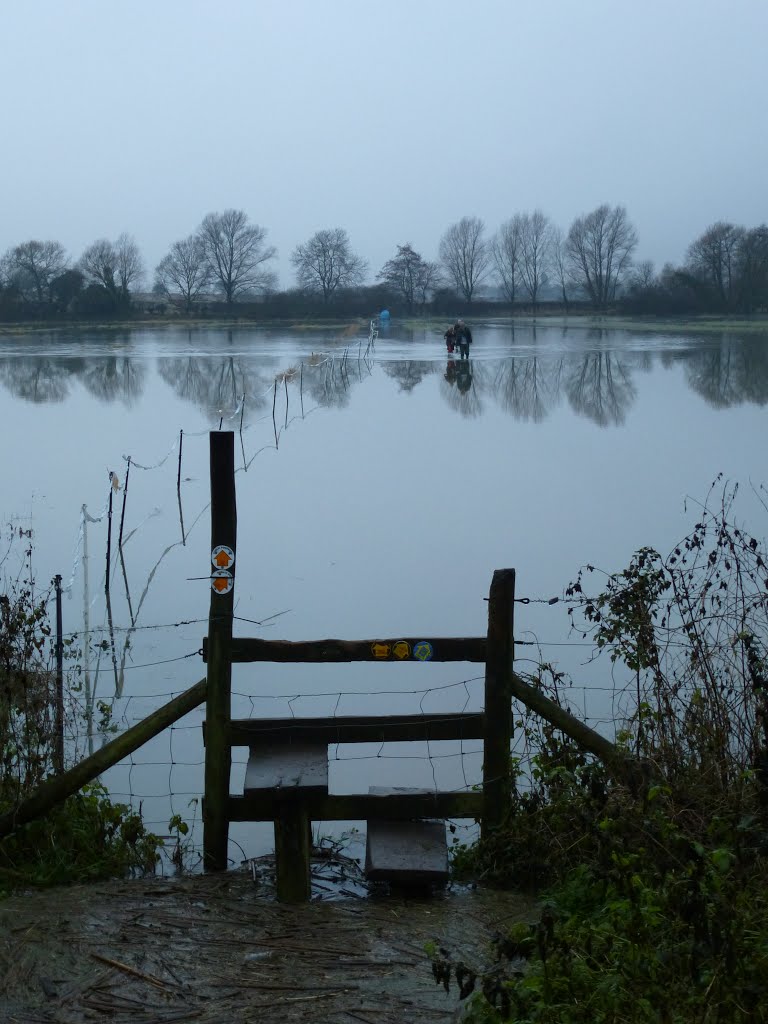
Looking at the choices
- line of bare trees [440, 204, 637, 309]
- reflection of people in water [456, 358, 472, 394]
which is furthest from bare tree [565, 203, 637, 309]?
reflection of people in water [456, 358, 472, 394]

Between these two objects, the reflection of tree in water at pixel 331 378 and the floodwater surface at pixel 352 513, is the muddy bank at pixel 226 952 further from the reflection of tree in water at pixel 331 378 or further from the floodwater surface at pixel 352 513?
the reflection of tree in water at pixel 331 378

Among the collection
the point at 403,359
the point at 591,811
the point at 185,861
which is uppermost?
the point at 403,359

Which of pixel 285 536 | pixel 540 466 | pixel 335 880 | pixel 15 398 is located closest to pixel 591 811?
pixel 335 880

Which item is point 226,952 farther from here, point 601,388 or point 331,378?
point 331,378

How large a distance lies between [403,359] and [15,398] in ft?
65.0

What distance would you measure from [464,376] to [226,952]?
111 ft

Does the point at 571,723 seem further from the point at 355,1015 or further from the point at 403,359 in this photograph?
the point at 403,359

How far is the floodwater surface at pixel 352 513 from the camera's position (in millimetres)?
8719

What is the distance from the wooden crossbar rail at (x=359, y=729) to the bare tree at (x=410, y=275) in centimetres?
9399

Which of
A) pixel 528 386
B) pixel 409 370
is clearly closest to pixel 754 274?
pixel 409 370

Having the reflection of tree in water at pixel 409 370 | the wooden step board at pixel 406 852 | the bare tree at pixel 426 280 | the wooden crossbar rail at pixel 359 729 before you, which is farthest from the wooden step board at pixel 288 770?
the bare tree at pixel 426 280

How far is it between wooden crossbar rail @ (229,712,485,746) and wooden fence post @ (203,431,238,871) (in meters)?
0.10

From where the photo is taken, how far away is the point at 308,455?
857 inches

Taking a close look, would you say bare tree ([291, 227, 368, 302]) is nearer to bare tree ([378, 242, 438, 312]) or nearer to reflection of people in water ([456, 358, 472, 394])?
bare tree ([378, 242, 438, 312])
